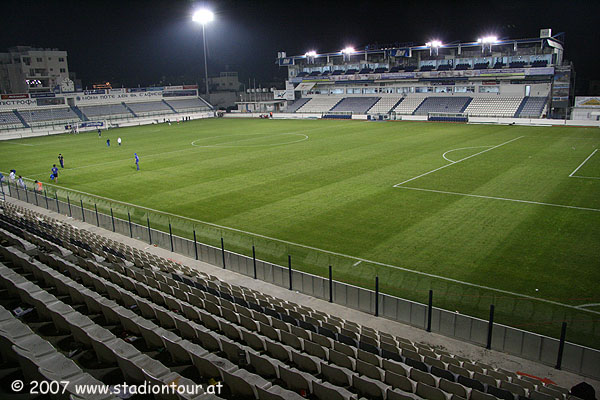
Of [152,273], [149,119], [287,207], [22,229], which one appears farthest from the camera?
[149,119]

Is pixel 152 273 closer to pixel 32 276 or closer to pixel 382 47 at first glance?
pixel 32 276

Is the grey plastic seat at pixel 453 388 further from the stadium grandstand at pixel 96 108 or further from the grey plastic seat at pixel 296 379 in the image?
the stadium grandstand at pixel 96 108

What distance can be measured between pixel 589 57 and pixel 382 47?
45.3 metres

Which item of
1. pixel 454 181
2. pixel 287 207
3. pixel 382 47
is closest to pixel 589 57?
pixel 382 47

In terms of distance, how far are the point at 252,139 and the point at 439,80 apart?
46.5 meters

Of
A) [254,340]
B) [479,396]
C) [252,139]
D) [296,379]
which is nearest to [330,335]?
[254,340]

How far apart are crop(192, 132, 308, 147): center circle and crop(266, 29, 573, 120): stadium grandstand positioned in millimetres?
25301

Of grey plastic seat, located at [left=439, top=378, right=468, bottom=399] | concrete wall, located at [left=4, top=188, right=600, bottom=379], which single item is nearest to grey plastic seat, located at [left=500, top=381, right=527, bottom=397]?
grey plastic seat, located at [left=439, top=378, right=468, bottom=399]

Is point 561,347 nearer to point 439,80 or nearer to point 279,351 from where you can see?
point 279,351

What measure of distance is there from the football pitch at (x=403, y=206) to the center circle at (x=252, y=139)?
34.4 inches

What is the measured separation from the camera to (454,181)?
2959cm

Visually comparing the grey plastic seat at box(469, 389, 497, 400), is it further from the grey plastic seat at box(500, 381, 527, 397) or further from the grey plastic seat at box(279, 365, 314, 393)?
the grey plastic seat at box(279, 365, 314, 393)

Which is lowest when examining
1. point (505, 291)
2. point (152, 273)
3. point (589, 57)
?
point (505, 291)

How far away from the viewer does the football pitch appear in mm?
15242
